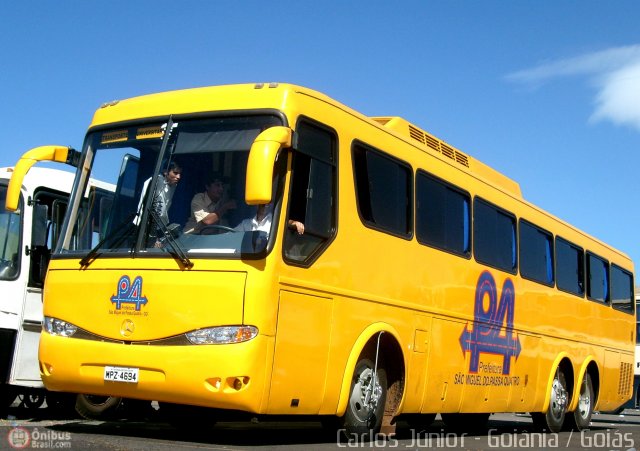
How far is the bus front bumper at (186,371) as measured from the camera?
8.00m

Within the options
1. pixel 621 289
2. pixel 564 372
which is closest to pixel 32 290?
pixel 564 372

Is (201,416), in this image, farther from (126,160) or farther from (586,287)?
(586,287)

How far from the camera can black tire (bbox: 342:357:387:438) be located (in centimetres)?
952

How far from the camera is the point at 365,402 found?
9.81 metres

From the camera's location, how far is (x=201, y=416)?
31.0 feet

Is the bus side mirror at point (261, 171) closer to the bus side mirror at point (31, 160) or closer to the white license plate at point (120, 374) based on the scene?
the white license plate at point (120, 374)

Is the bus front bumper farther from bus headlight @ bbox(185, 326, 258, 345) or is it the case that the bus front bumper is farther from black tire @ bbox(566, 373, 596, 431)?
black tire @ bbox(566, 373, 596, 431)

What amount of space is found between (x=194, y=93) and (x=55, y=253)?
2154mm

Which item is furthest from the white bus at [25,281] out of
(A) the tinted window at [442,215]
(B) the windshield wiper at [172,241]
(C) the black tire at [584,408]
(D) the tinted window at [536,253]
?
(C) the black tire at [584,408]

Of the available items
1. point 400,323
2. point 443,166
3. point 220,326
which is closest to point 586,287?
point 443,166

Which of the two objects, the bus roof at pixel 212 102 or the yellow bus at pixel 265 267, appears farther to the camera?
the bus roof at pixel 212 102

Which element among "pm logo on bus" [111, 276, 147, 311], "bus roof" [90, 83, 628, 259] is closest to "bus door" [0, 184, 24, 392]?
"bus roof" [90, 83, 628, 259]

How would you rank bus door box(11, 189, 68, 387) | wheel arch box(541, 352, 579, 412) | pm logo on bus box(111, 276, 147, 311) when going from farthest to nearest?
wheel arch box(541, 352, 579, 412), bus door box(11, 189, 68, 387), pm logo on bus box(111, 276, 147, 311)

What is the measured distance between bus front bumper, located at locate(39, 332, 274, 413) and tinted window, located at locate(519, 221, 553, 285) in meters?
7.16
